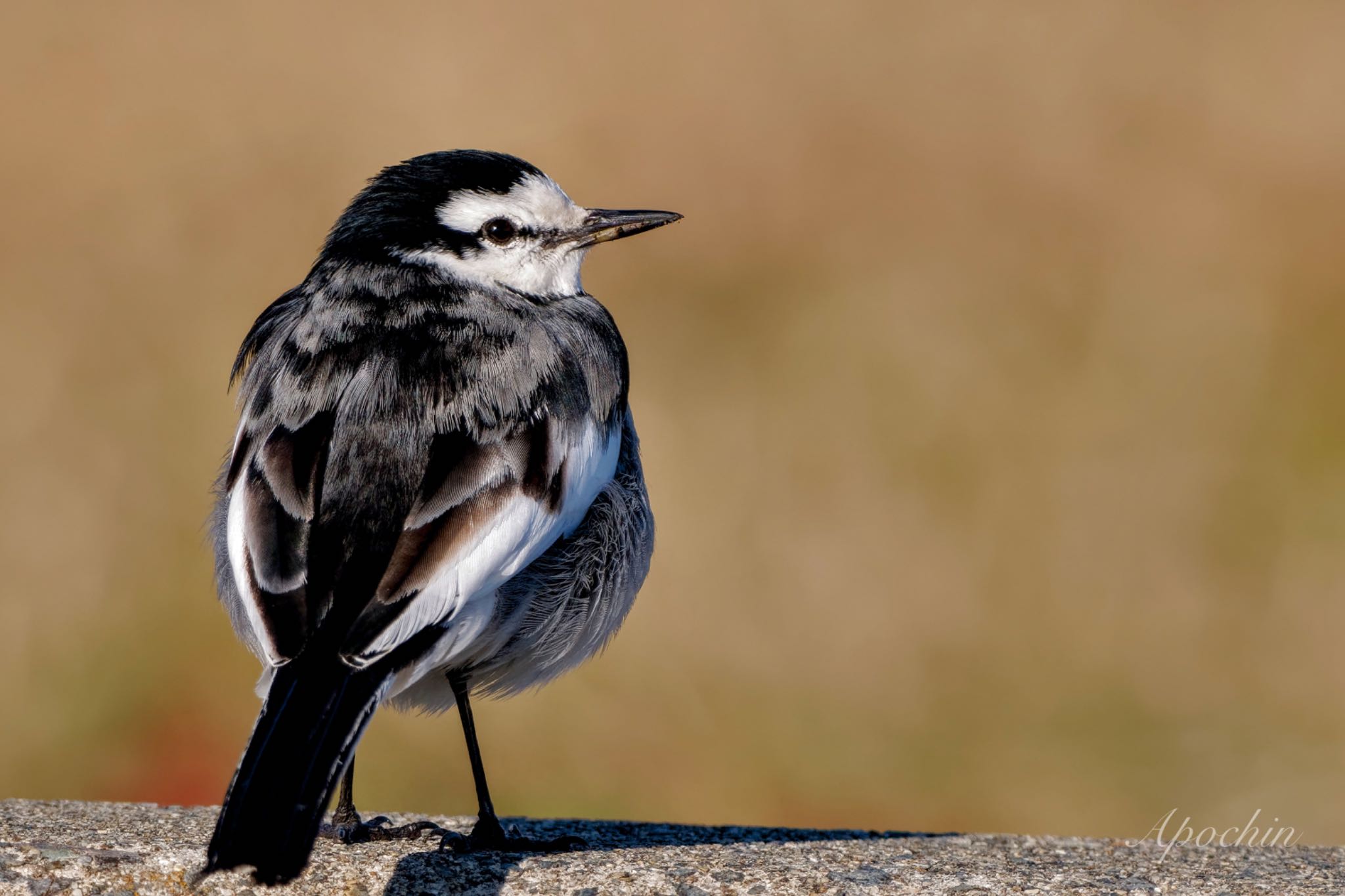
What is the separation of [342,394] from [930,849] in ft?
8.30

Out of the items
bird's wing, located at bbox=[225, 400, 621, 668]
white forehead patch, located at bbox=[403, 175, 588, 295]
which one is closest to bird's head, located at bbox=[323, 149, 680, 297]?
white forehead patch, located at bbox=[403, 175, 588, 295]

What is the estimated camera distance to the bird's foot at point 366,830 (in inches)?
207

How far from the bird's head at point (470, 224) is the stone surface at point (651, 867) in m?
2.13

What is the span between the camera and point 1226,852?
18.2 feet

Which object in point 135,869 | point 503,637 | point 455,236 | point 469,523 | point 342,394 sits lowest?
point 135,869

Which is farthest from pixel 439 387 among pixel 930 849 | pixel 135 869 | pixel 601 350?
pixel 930 849

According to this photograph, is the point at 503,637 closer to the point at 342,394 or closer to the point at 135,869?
the point at 342,394

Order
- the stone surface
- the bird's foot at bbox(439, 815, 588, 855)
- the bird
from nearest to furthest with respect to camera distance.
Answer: the bird, the stone surface, the bird's foot at bbox(439, 815, 588, 855)

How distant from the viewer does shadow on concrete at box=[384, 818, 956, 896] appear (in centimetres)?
466

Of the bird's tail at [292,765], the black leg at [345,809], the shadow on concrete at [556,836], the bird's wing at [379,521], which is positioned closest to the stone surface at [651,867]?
the shadow on concrete at [556,836]

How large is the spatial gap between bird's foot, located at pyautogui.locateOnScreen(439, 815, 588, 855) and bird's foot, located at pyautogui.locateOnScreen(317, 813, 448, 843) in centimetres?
10

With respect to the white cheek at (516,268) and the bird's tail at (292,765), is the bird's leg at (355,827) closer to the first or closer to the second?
the bird's tail at (292,765)

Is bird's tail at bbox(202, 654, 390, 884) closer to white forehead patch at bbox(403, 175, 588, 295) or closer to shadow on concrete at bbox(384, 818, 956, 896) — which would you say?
shadow on concrete at bbox(384, 818, 956, 896)

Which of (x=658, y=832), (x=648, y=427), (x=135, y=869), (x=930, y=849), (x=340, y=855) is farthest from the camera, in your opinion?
(x=648, y=427)
